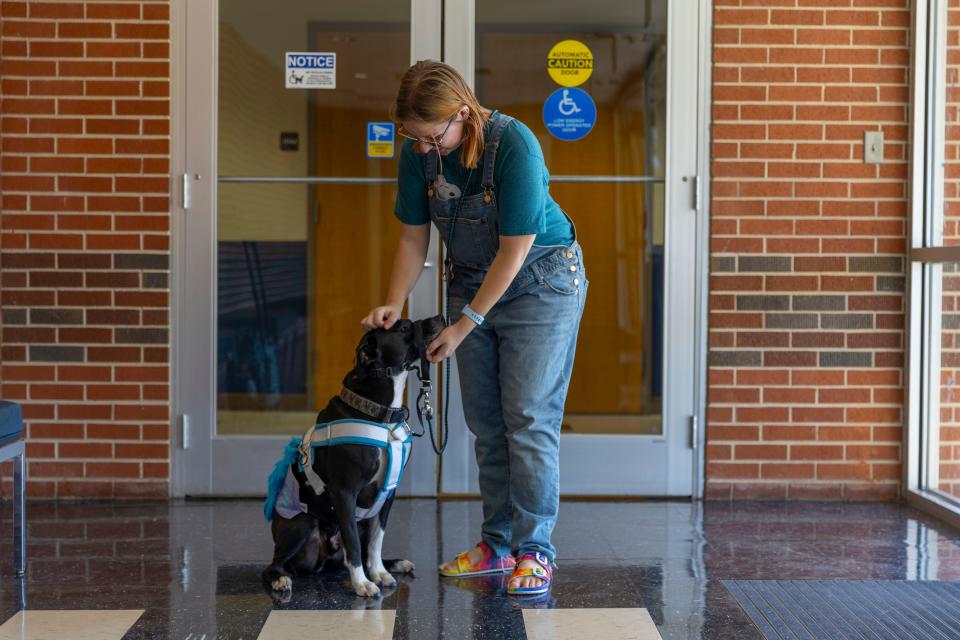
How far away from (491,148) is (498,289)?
1.35ft

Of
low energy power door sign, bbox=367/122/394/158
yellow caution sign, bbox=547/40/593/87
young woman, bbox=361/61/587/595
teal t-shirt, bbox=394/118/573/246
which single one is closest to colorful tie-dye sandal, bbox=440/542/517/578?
young woman, bbox=361/61/587/595

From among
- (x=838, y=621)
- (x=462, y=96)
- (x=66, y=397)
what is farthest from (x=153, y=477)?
(x=838, y=621)

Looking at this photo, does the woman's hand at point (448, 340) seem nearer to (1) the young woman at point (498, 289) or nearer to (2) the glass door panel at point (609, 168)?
(1) the young woman at point (498, 289)

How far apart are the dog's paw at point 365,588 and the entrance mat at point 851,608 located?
1100 mm

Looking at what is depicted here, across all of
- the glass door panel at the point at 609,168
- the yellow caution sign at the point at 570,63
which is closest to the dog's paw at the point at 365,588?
the glass door panel at the point at 609,168

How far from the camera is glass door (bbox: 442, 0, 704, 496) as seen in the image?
15.0ft

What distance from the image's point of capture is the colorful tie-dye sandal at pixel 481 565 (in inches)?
138

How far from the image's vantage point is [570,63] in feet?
15.0

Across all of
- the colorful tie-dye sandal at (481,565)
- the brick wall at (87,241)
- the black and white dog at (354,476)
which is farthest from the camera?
the brick wall at (87,241)

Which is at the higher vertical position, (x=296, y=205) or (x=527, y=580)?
(x=296, y=205)

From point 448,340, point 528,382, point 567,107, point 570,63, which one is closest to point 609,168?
point 567,107

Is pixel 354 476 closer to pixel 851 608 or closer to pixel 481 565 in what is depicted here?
pixel 481 565

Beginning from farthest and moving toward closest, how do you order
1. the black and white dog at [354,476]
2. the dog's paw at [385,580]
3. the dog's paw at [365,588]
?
the dog's paw at [385,580] < the dog's paw at [365,588] < the black and white dog at [354,476]

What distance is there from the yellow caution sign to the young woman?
1.34 m
